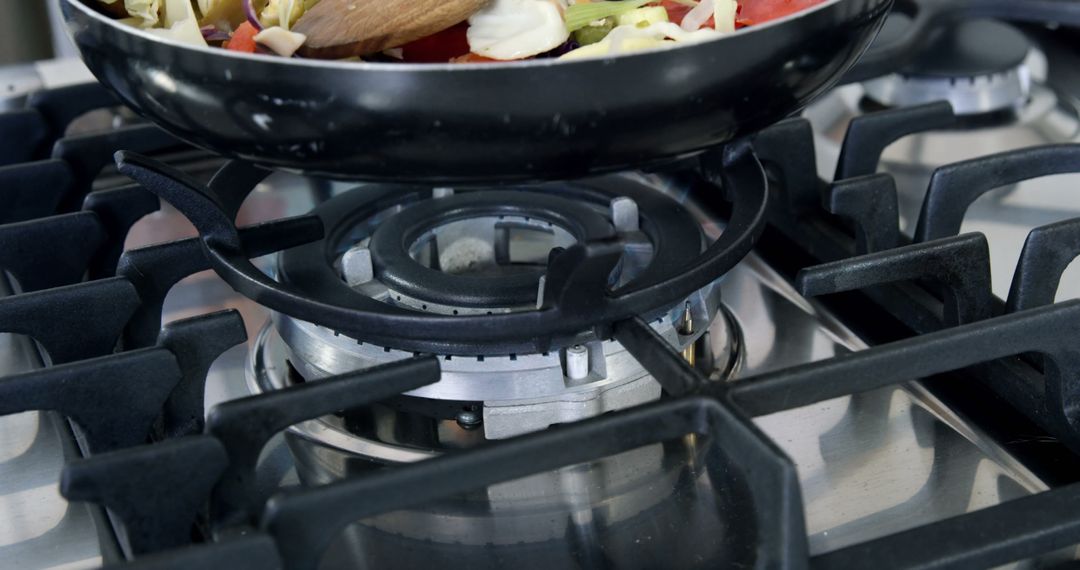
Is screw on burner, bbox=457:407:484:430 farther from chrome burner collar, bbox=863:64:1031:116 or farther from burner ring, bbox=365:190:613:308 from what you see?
chrome burner collar, bbox=863:64:1031:116

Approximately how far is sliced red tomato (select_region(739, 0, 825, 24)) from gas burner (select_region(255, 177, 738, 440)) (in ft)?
0.42

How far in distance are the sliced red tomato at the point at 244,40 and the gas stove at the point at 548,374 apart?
0.25 ft

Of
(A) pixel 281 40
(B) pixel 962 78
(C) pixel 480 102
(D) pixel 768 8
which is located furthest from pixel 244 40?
(B) pixel 962 78

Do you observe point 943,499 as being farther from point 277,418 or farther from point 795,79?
point 277,418

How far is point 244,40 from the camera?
0.57m

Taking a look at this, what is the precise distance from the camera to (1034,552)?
49 cm

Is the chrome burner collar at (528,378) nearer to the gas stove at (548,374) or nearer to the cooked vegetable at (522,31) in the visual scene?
the gas stove at (548,374)

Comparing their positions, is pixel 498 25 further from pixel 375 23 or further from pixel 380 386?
pixel 380 386

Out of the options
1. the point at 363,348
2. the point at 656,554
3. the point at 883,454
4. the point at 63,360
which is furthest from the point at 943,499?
the point at 63,360

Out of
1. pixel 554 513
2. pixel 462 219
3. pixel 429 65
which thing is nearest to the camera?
pixel 429 65

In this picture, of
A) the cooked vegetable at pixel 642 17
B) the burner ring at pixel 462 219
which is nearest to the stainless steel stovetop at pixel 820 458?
the burner ring at pixel 462 219

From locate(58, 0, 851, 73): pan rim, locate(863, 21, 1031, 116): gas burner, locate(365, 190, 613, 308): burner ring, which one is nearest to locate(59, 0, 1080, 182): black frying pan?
locate(58, 0, 851, 73): pan rim

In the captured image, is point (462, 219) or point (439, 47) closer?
point (439, 47)

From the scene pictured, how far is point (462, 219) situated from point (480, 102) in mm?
249
